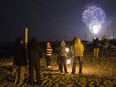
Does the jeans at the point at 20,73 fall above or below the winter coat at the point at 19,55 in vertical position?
below

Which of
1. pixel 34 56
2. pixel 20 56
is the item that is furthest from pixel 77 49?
pixel 20 56

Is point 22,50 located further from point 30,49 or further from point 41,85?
point 41,85

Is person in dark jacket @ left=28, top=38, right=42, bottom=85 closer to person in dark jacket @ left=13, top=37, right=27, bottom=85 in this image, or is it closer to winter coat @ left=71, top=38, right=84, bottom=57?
person in dark jacket @ left=13, top=37, right=27, bottom=85

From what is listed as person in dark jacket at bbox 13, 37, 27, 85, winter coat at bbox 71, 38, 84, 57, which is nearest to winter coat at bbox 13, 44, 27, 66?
person in dark jacket at bbox 13, 37, 27, 85

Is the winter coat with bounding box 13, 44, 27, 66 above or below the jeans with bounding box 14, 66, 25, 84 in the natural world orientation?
above

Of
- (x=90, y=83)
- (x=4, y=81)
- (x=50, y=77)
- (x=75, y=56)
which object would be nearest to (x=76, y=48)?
(x=75, y=56)

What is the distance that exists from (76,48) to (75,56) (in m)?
0.42

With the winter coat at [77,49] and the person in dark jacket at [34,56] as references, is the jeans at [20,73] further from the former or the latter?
the winter coat at [77,49]

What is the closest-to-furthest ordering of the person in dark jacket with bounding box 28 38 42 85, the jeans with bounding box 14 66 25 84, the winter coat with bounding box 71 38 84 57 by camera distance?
the person in dark jacket with bounding box 28 38 42 85, the jeans with bounding box 14 66 25 84, the winter coat with bounding box 71 38 84 57

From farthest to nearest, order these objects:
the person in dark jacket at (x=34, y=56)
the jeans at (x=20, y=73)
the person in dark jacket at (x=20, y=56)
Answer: the jeans at (x=20, y=73)
the person in dark jacket at (x=20, y=56)
the person in dark jacket at (x=34, y=56)

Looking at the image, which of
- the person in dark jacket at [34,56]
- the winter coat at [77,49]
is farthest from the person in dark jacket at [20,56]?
the winter coat at [77,49]

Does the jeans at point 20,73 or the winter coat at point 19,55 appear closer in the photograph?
the winter coat at point 19,55

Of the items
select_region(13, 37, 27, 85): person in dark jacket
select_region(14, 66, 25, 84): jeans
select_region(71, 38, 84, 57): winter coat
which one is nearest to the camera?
select_region(13, 37, 27, 85): person in dark jacket

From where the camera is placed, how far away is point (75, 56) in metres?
14.1
